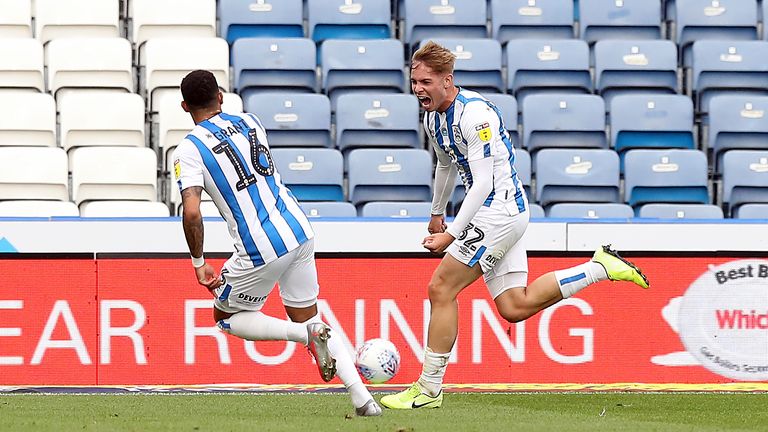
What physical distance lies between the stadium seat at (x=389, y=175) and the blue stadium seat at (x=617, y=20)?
3.07 meters

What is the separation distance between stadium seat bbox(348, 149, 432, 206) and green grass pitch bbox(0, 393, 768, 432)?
317cm

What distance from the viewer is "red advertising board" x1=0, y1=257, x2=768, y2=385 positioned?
894 cm

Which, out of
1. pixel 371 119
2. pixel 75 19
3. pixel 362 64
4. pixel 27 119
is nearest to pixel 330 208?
pixel 371 119

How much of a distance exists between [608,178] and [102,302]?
4.69 metres

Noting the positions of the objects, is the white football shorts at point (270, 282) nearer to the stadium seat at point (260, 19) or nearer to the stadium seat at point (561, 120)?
the stadium seat at point (561, 120)

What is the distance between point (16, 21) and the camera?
12406 millimetres

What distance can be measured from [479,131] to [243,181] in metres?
1.25

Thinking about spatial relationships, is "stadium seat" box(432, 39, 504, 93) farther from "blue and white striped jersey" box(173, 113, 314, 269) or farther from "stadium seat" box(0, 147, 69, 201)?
"blue and white striped jersey" box(173, 113, 314, 269)

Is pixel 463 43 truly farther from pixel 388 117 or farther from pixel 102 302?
pixel 102 302

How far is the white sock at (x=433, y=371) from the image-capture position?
22.7 ft

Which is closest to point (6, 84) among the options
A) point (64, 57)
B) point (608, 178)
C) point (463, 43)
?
point (64, 57)

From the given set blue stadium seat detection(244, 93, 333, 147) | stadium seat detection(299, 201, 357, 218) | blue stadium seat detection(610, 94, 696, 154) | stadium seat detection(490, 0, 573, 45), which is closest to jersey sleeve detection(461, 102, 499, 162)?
stadium seat detection(299, 201, 357, 218)

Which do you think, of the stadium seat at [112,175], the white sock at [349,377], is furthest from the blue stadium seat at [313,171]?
the white sock at [349,377]

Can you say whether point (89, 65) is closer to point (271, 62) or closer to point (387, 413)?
point (271, 62)
